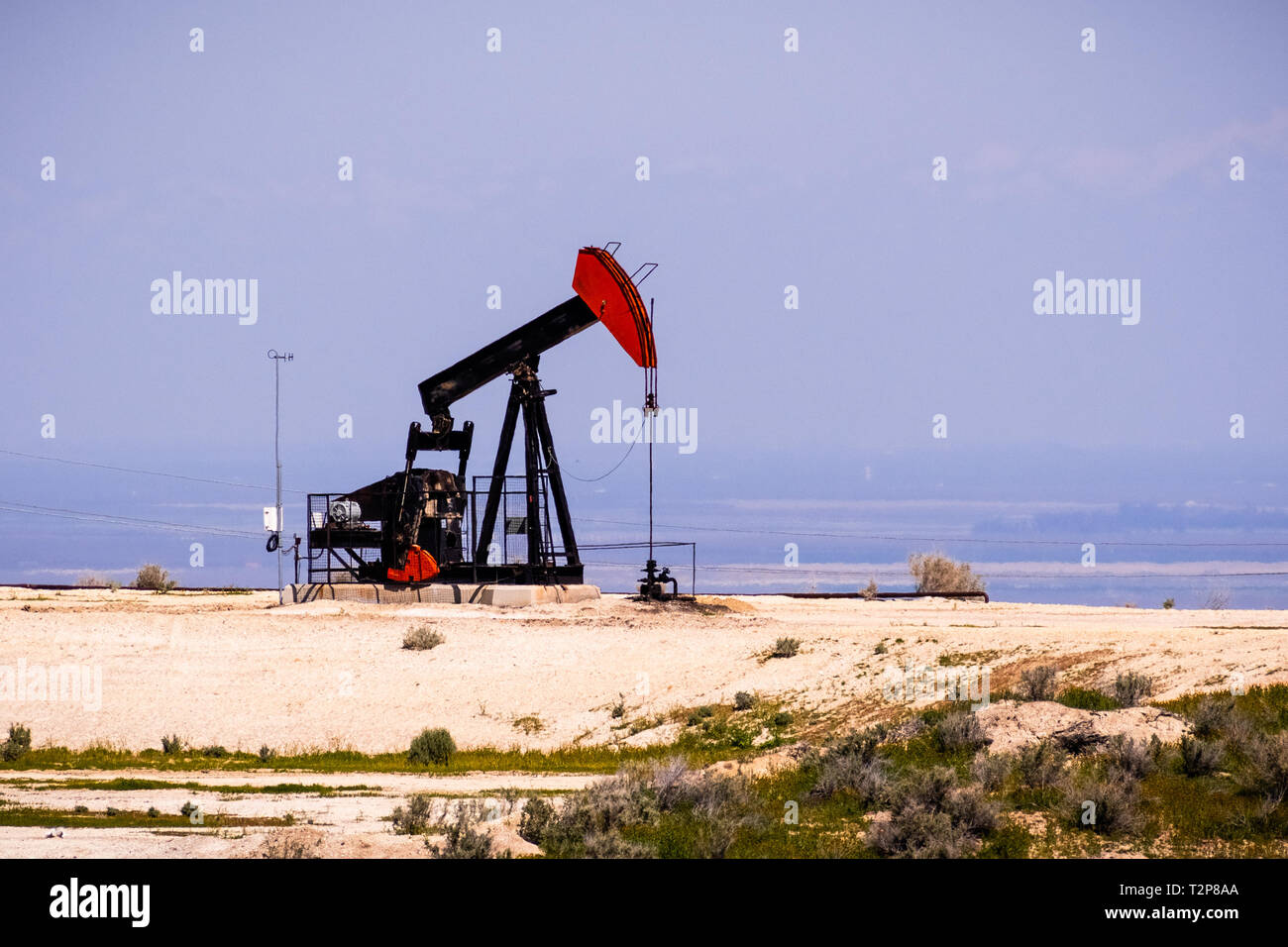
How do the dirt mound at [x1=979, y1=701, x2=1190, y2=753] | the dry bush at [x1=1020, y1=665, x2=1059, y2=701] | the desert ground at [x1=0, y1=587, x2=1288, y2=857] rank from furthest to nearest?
1. the dry bush at [x1=1020, y1=665, x2=1059, y2=701]
2. the desert ground at [x1=0, y1=587, x2=1288, y2=857]
3. the dirt mound at [x1=979, y1=701, x2=1190, y2=753]

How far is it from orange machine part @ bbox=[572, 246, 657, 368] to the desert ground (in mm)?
5699

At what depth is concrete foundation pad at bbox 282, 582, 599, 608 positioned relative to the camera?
31.0 metres

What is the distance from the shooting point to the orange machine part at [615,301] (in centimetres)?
2966

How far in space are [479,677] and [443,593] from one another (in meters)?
8.18

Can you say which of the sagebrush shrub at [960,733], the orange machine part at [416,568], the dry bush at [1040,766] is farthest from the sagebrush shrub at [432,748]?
the orange machine part at [416,568]

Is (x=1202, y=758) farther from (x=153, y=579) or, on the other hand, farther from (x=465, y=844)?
(x=153, y=579)

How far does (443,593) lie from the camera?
3177 centimetres

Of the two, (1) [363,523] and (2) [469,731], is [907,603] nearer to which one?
(1) [363,523]

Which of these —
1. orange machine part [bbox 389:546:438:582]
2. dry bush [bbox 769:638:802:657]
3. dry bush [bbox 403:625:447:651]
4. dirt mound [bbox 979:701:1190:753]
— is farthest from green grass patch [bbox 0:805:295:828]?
orange machine part [bbox 389:546:438:582]

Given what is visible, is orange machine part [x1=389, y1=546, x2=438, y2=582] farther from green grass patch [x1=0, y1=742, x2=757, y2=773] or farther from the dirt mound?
the dirt mound

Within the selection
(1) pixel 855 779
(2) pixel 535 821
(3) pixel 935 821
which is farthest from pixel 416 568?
(3) pixel 935 821

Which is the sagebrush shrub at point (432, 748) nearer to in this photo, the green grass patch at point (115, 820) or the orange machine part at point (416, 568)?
the green grass patch at point (115, 820)
